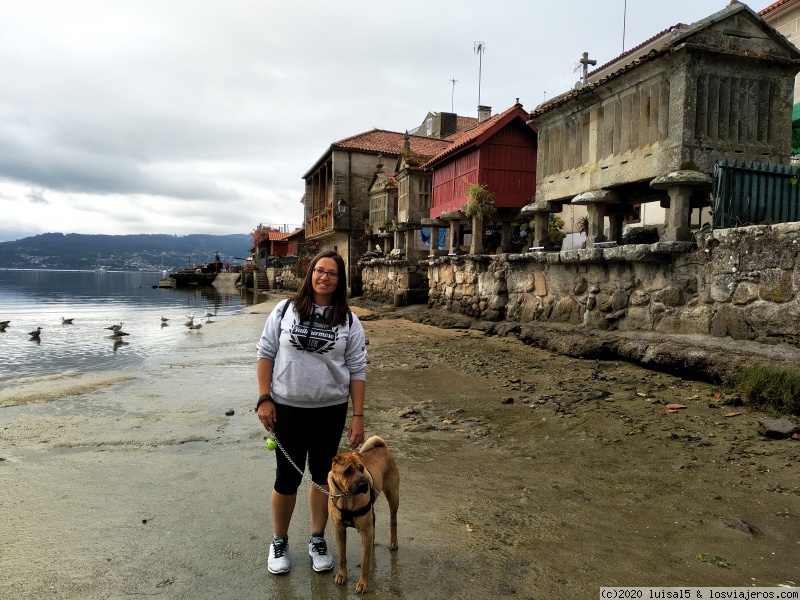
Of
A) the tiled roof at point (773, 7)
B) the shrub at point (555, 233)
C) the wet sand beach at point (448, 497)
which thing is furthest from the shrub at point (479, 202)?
the tiled roof at point (773, 7)

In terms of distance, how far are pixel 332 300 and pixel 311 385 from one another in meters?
0.54

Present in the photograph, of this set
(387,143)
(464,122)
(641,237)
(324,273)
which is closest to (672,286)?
(641,237)

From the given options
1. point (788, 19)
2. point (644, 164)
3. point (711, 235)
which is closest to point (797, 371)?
point (711, 235)

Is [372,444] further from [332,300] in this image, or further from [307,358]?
[332,300]

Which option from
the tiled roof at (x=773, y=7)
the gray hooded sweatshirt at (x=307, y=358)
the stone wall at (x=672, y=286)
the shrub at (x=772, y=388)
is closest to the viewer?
the gray hooded sweatshirt at (x=307, y=358)

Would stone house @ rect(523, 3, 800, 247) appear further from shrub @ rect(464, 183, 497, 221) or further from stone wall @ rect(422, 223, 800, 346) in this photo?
shrub @ rect(464, 183, 497, 221)

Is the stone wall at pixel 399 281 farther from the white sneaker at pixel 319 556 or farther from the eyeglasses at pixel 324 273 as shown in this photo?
the white sneaker at pixel 319 556

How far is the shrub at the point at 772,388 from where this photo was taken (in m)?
5.57

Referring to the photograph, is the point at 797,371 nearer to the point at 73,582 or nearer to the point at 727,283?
the point at 727,283

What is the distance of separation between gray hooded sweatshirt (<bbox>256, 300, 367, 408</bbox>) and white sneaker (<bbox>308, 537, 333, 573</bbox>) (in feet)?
2.62

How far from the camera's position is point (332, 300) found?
3256mm

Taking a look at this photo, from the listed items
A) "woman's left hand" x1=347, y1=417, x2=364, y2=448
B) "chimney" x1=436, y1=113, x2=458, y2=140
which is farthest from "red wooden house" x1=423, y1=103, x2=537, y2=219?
"chimney" x1=436, y1=113, x2=458, y2=140

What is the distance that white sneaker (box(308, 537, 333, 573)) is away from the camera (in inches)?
118

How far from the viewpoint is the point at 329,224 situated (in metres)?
31.9
